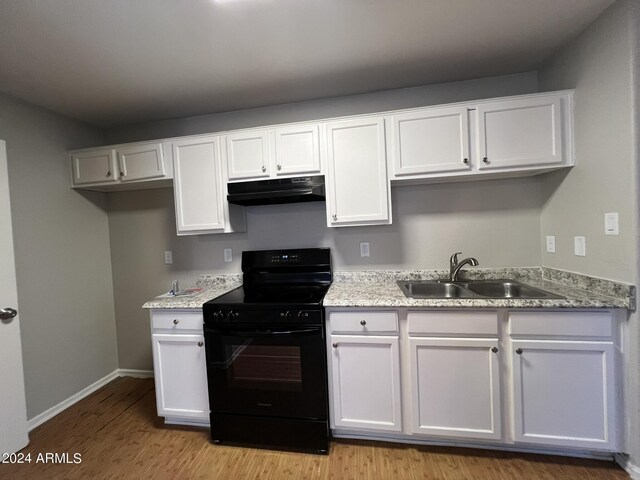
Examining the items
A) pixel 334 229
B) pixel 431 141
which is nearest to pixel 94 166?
pixel 334 229

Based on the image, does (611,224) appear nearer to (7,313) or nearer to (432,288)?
(432,288)

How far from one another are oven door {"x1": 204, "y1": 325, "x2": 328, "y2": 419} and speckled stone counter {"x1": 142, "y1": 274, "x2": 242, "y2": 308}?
24cm

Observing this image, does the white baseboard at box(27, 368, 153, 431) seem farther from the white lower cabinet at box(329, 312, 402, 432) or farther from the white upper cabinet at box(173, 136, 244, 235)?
the white lower cabinet at box(329, 312, 402, 432)

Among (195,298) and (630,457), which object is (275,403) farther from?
(630,457)

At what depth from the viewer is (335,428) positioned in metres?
1.79

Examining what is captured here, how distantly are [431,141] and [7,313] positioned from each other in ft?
9.83

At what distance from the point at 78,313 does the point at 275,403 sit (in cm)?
202

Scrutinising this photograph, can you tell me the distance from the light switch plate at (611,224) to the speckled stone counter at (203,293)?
245 cm

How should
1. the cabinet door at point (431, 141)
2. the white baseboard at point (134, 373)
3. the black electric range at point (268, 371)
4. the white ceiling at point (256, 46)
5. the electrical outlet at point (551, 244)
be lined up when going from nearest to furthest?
the white ceiling at point (256, 46)
the black electric range at point (268, 371)
the cabinet door at point (431, 141)
the electrical outlet at point (551, 244)
the white baseboard at point (134, 373)

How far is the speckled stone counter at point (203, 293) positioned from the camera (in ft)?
6.18

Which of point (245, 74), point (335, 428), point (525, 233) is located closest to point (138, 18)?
point (245, 74)

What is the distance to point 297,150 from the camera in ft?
6.63

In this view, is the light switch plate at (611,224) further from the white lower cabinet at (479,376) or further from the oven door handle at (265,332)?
the oven door handle at (265,332)

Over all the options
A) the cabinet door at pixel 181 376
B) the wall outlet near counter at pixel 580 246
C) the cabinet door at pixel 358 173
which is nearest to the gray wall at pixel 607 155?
the wall outlet near counter at pixel 580 246
